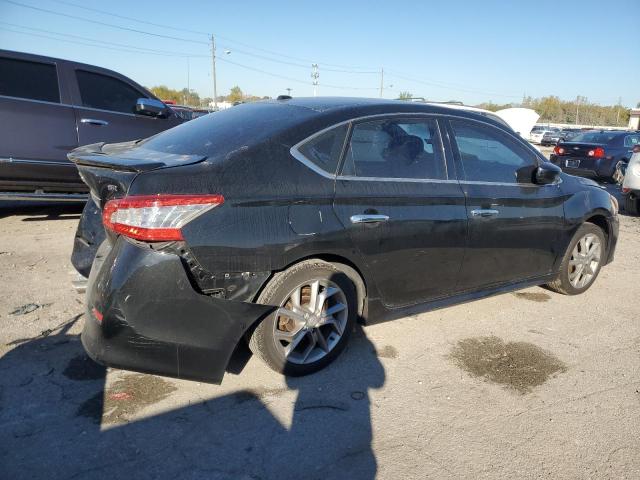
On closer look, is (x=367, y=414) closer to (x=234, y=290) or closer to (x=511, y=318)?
(x=234, y=290)

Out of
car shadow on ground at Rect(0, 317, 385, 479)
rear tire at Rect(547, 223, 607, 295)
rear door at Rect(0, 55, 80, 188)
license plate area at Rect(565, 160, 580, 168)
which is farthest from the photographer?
license plate area at Rect(565, 160, 580, 168)

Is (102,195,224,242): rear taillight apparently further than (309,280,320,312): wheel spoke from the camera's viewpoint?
No

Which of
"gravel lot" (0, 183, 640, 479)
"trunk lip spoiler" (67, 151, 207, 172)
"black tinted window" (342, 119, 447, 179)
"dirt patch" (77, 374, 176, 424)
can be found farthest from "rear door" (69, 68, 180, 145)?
"black tinted window" (342, 119, 447, 179)

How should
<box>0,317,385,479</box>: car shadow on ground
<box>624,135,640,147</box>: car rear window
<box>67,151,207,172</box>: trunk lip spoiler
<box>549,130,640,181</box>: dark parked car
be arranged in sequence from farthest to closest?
1. <box>624,135,640,147</box>: car rear window
2. <box>549,130,640,181</box>: dark parked car
3. <box>67,151,207,172</box>: trunk lip spoiler
4. <box>0,317,385,479</box>: car shadow on ground

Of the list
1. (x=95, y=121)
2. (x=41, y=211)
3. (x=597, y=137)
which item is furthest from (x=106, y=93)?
(x=597, y=137)

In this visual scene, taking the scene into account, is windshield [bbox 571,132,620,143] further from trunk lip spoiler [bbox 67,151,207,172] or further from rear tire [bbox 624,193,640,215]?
trunk lip spoiler [bbox 67,151,207,172]

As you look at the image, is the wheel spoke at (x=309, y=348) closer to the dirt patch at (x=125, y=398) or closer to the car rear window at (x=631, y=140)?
the dirt patch at (x=125, y=398)

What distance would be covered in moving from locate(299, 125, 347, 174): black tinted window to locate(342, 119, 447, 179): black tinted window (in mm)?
74

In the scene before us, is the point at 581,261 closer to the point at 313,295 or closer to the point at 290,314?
the point at 313,295

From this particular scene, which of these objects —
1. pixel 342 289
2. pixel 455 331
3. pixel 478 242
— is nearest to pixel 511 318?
pixel 455 331

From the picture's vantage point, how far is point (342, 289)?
319cm

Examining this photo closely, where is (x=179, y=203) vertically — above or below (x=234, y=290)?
above

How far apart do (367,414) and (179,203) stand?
153 centimetres

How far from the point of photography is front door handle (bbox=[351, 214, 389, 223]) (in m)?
3.11
